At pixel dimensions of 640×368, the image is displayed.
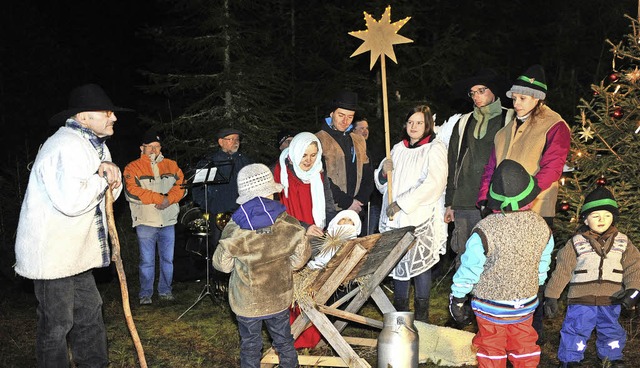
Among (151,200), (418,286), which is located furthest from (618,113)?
(151,200)

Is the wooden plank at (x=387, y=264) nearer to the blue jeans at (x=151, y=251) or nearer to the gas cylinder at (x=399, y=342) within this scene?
the gas cylinder at (x=399, y=342)

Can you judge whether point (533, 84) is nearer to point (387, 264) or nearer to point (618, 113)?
point (387, 264)

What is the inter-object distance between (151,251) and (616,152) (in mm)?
5318

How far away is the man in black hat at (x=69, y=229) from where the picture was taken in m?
4.51

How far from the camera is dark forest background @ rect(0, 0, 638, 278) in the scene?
11.7 m

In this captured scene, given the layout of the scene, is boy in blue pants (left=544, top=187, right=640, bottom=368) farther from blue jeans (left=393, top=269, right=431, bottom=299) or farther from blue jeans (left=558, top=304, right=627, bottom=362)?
blue jeans (left=393, top=269, right=431, bottom=299)

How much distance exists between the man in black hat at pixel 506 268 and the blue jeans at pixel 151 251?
14.6ft

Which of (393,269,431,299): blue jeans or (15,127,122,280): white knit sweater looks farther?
(393,269,431,299): blue jeans

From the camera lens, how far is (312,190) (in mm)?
5891

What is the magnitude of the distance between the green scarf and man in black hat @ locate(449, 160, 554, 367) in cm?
148

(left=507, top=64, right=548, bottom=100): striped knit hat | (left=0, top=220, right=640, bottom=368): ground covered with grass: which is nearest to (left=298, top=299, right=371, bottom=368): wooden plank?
(left=0, top=220, right=640, bottom=368): ground covered with grass

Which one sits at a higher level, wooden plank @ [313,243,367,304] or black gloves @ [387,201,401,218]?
black gloves @ [387,201,401,218]

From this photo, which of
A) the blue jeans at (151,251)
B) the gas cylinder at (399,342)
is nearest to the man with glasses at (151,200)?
the blue jeans at (151,251)

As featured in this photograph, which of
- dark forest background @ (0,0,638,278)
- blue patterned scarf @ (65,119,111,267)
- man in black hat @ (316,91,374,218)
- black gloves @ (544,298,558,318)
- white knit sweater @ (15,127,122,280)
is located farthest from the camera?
dark forest background @ (0,0,638,278)
